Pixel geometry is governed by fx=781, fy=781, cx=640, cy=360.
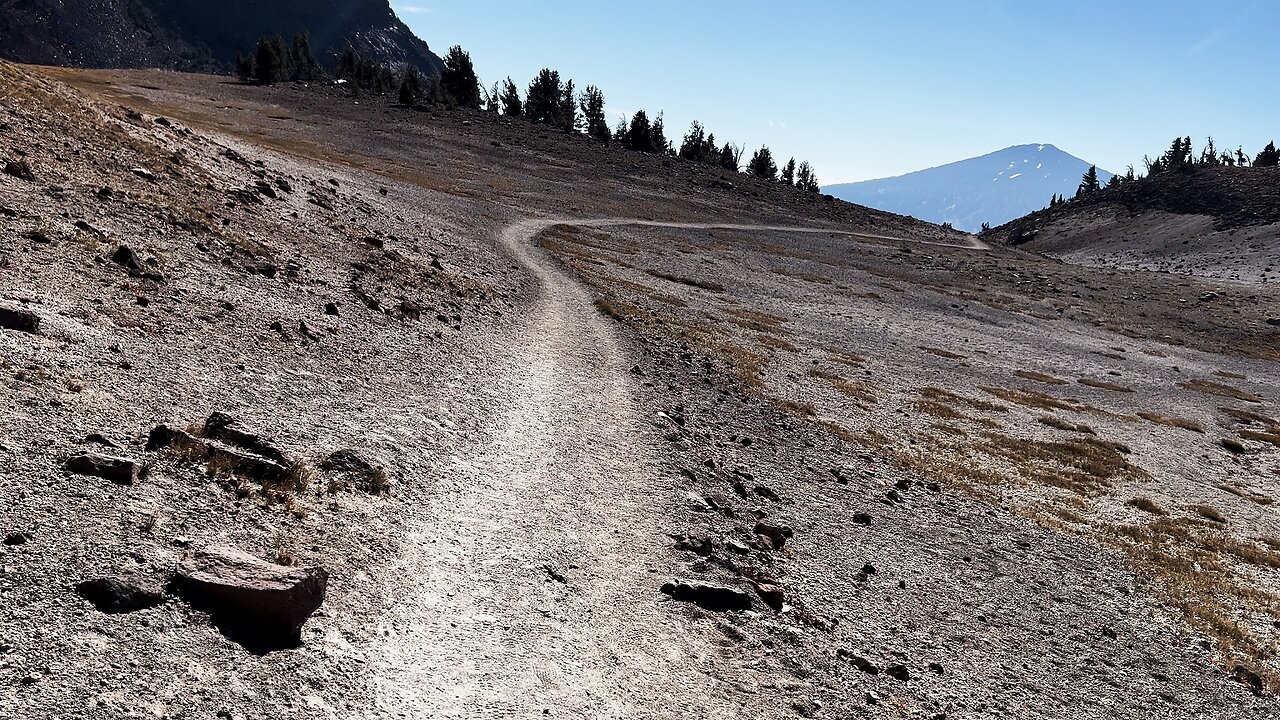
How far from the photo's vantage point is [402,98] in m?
144

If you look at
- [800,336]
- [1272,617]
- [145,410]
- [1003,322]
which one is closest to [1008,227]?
[1003,322]

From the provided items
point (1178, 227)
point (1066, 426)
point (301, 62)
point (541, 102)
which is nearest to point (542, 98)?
point (541, 102)

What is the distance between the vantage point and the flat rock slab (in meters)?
11.2

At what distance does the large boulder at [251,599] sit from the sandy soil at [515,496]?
0.97 feet

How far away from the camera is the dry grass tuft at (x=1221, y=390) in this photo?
160ft

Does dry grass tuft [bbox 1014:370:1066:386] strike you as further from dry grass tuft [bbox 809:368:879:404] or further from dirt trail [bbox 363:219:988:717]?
dirt trail [bbox 363:219:988:717]

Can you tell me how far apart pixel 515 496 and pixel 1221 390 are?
52.7m

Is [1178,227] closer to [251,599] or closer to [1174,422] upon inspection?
[1174,422]

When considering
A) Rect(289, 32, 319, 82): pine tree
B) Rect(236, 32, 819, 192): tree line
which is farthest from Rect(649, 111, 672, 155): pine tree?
Rect(289, 32, 319, 82): pine tree

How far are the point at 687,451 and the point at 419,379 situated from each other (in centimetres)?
769

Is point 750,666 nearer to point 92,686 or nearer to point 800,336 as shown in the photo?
point 92,686

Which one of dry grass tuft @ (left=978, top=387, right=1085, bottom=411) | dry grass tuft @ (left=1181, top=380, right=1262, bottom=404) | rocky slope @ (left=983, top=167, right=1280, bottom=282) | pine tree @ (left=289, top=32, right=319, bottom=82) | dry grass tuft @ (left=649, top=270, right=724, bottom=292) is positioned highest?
pine tree @ (left=289, top=32, right=319, bottom=82)

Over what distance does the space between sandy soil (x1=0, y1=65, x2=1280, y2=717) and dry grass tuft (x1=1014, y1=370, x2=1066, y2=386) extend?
1581mm

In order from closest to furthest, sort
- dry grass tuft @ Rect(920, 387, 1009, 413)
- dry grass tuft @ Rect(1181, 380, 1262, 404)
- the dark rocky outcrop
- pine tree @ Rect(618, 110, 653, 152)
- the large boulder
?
the large boulder → the dark rocky outcrop → dry grass tuft @ Rect(920, 387, 1009, 413) → dry grass tuft @ Rect(1181, 380, 1262, 404) → pine tree @ Rect(618, 110, 653, 152)
